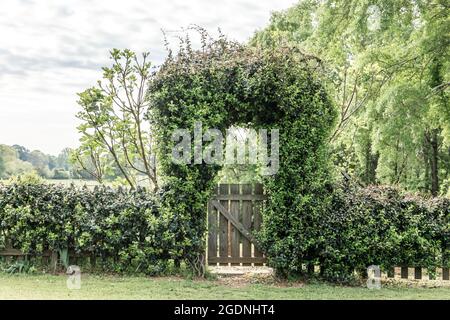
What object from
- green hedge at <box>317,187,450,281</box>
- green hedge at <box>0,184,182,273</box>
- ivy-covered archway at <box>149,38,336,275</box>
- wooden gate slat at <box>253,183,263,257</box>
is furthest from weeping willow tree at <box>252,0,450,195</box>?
green hedge at <box>0,184,182,273</box>

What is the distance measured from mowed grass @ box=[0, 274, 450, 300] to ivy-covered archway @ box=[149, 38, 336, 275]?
A: 2.23ft

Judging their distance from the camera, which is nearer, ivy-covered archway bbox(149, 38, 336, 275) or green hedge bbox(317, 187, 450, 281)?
ivy-covered archway bbox(149, 38, 336, 275)

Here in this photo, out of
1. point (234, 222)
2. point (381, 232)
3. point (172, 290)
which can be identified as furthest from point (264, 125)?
point (172, 290)

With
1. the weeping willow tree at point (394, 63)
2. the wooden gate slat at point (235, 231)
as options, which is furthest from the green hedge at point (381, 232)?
the weeping willow tree at point (394, 63)

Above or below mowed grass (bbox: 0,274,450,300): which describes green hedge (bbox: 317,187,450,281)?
above

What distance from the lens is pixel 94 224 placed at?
8.32 m

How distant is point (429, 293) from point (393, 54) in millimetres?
7701

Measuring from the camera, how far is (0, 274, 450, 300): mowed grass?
22.6 feet

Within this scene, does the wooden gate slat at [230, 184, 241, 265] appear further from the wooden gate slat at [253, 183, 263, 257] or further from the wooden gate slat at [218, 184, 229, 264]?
the wooden gate slat at [253, 183, 263, 257]

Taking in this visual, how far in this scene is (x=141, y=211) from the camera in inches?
328

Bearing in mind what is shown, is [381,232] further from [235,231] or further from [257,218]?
[235,231]

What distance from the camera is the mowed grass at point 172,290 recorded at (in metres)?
6.89
